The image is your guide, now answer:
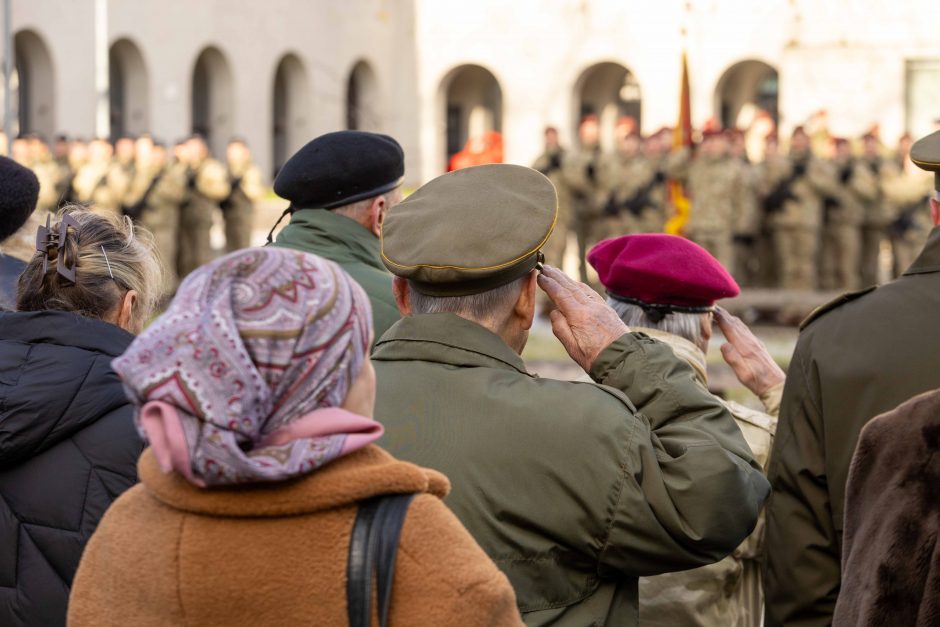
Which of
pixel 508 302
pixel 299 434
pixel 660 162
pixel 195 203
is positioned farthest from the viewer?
pixel 195 203

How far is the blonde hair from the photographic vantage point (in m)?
2.88

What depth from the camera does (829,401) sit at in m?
2.76

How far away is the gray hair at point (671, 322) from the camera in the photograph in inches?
123

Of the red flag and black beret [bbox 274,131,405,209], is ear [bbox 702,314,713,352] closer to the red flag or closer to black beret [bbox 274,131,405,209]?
black beret [bbox 274,131,405,209]

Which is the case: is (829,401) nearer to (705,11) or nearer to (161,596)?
(161,596)

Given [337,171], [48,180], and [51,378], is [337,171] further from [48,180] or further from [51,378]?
[48,180]

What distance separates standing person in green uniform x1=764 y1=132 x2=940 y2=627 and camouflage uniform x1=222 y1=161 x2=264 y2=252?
1724 cm

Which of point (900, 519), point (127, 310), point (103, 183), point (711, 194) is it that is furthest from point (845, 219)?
point (900, 519)

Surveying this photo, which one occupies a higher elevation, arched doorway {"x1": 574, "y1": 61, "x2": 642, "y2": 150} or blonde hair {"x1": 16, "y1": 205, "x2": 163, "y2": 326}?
arched doorway {"x1": 574, "y1": 61, "x2": 642, "y2": 150}

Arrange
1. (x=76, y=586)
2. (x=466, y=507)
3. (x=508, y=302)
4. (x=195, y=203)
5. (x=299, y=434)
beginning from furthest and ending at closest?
1. (x=195, y=203)
2. (x=508, y=302)
3. (x=466, y=507)
4. (x=76, y=586)
5. (x=299, y=434)

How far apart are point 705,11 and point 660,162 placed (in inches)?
438

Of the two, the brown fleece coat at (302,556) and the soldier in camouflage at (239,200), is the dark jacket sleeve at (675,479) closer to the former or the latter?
the brown fleece coat at (302,556)

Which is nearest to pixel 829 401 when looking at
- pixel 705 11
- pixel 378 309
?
pixel 378 309

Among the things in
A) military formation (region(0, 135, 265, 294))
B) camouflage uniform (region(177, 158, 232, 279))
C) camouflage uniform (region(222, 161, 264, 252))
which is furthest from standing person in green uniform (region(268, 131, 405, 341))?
camouflage uniform (region(222, 161, 264, 252))
